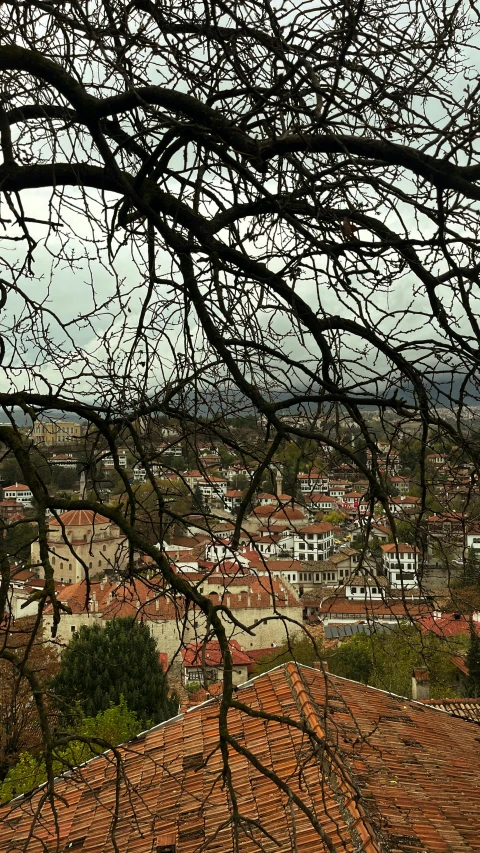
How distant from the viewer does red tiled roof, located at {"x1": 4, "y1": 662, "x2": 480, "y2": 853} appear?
4.03 metres

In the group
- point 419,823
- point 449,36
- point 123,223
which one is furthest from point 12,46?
point 419,823

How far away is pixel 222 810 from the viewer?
15.8 feet

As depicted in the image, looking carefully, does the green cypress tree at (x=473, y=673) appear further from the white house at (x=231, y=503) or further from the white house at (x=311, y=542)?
the white house at (x=231, y=503)

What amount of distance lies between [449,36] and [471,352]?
1.30m

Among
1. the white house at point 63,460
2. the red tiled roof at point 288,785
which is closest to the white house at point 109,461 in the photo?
the white house at point 63,460

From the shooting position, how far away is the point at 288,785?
10.9 feet

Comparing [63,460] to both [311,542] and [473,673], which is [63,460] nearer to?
[311,542]

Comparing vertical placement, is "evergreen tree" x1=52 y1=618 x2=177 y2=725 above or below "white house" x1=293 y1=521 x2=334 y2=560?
below

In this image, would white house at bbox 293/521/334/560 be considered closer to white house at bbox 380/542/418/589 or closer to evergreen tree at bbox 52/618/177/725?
white house at bbox 380/542/418/589

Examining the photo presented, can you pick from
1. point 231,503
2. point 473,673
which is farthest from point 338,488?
point 231,503

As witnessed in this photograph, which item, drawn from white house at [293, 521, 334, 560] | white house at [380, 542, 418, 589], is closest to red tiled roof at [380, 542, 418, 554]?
white house at [380, 542, 418, 589]

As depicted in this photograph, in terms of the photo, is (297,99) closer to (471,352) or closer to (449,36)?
(449,36)

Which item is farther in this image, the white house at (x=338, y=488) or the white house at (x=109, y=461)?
the white house at (x=338, y=488)

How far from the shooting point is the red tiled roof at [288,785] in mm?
4031
